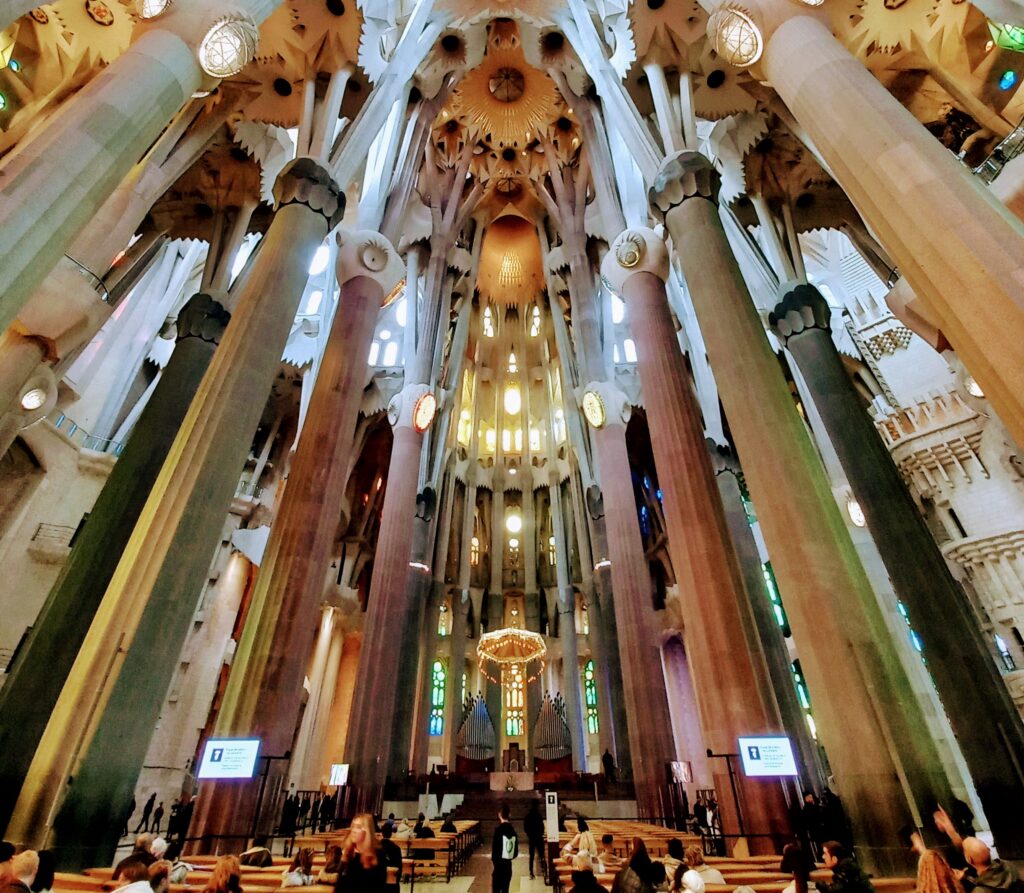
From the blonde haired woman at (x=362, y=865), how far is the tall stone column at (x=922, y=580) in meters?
8.88

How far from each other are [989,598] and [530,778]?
43.5 feet

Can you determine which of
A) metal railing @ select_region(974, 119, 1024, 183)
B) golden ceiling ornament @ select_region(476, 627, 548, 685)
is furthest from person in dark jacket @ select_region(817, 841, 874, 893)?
golden ceiling ornament @ select_region(476, 627, 548, 685)

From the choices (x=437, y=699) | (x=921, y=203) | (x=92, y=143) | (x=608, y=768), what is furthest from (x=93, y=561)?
(x=437, y=699)

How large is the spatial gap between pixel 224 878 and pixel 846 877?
3.32 m

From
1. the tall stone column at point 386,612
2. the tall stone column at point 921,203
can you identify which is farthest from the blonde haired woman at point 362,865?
the tall stone column at point 386,612

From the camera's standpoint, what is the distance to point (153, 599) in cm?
612

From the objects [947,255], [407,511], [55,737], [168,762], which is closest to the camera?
[947,255]

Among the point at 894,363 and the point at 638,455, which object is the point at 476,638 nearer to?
the point at 638,455

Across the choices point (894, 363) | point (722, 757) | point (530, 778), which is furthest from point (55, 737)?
point (894, 363)

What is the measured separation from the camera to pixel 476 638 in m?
25.8

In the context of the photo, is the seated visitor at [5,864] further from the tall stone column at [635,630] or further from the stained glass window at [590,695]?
the stained glass window at [590,695]

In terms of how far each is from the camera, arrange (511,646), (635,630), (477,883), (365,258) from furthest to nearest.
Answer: (511,646)
(635,630)
(365,258)
(477,883)

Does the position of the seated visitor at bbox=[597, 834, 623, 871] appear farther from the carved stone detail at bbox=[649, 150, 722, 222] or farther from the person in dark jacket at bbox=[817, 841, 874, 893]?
the carved stone detail at bbox=[649, 150, 722, 222]

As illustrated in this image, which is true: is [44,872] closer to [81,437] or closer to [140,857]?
[140,857]
